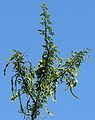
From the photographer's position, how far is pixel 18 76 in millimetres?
19719

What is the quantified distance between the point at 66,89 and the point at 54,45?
5.58ft

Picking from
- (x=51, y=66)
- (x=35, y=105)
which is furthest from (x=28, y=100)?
(x=51, y=66)

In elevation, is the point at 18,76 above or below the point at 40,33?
below

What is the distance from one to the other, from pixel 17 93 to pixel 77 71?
247 centimetres

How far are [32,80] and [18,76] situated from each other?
536 millimetres

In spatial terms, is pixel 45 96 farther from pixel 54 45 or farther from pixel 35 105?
pixel 54 45

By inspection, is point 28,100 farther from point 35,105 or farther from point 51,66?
point 51,66

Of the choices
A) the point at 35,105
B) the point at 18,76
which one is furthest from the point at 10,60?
the point at 35,105

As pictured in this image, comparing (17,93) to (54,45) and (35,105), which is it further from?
(54,45)

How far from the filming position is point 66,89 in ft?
65.3

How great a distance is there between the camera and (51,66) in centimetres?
1998

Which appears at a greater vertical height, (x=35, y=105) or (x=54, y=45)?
(x=54, y=45)

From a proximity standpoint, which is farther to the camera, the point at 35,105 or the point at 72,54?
the point at 72,54

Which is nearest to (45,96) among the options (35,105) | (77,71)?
(35,105)
